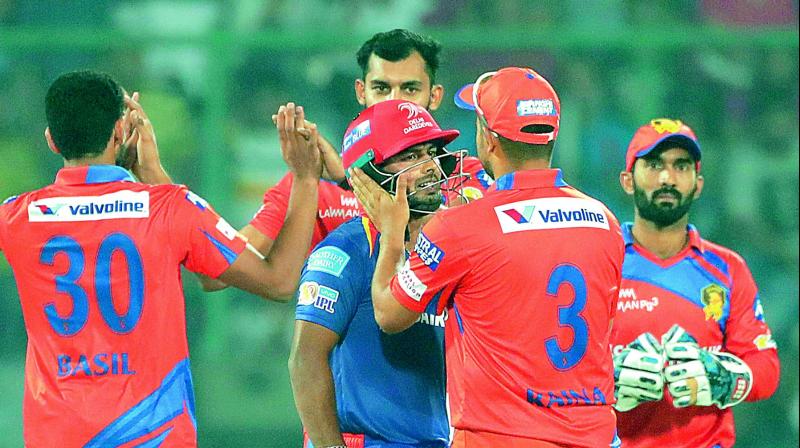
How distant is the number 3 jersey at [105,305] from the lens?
3.30 meters

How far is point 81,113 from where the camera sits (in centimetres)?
339

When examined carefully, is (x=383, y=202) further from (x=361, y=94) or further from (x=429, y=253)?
(x=361, y=94)

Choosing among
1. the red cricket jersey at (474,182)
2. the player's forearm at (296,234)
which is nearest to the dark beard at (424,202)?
the player's forearm at (296,234)

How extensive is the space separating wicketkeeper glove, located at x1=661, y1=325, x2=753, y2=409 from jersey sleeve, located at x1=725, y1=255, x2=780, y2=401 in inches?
3.6

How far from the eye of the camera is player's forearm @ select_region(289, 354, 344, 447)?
128 inches

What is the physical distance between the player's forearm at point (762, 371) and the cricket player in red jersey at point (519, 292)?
1359 mm

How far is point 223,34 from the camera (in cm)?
742

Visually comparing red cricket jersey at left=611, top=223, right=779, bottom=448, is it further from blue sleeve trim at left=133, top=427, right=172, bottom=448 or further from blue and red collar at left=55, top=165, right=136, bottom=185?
blue and red collar at left=55, top=165, right=136, bottom=185

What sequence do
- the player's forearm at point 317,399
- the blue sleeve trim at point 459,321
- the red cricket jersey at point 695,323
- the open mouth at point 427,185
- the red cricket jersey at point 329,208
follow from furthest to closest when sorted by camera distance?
the red cricket jersey at point 329,208 → the red cricket jersey at point 695,323 → the open mouth at point 427,185 → the player's forearm at point 317,399 → the blue sleeve trim at point 459,321

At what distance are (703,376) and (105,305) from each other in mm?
2051

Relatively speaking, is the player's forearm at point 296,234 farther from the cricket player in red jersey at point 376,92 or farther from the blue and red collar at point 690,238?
the blue and red collar at point 690,238

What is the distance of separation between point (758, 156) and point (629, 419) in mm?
3594

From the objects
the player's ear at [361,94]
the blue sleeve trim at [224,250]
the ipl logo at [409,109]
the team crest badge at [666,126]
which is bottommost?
the blue sleeve trim at [224,250]

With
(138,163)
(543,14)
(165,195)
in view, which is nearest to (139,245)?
(165,195)
